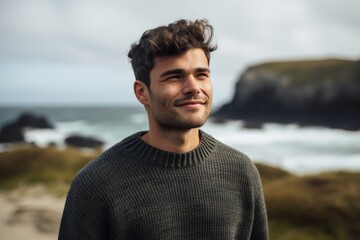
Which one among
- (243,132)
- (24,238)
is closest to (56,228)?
(24,238)

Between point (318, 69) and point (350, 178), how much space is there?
59.4 metres

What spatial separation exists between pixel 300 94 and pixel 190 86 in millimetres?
63433

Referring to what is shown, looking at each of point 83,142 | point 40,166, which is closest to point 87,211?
point 40,166

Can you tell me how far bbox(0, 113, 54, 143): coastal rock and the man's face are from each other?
141ft

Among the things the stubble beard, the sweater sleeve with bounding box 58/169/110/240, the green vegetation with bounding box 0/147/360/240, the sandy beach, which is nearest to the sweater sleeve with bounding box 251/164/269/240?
the stubble beard

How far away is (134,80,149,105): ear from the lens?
237 cm

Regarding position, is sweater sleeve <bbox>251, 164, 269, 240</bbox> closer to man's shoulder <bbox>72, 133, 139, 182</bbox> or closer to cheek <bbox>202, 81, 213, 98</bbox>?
cheek <bbox>202, 81, 213, 98</bbox>

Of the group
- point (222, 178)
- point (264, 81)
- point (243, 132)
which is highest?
point (222, 178)

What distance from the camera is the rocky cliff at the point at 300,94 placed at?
188ft

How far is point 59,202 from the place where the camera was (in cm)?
1007

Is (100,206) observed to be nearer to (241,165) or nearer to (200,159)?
(200,159)

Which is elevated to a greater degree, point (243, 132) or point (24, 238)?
point (24, 238)

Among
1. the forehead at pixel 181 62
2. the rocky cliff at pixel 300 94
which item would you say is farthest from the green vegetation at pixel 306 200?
the rocky cliff at pixel 300 94

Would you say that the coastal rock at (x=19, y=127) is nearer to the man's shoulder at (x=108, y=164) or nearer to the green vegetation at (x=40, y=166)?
the green vegetation at (x=40, y=166)
